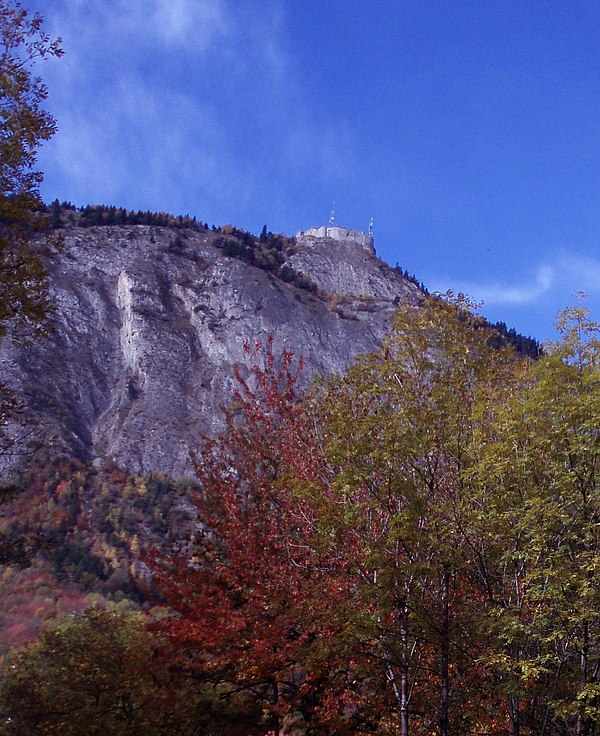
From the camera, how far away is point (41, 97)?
11492 millimetres

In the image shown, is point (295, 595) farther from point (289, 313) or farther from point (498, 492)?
point (289, 313)

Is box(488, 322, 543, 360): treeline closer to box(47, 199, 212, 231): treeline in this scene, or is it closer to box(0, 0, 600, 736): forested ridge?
box(0, 0, 600, 736): forested ridge

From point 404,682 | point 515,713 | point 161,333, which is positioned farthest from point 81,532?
point 515,713

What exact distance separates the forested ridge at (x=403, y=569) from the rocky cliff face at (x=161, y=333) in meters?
44.3

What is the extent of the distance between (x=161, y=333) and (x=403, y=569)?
67.1m

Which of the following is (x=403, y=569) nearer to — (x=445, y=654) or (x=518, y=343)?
(x=445, y=654)

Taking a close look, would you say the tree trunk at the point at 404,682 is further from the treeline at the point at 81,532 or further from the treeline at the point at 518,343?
the treeline at the point at 81,532

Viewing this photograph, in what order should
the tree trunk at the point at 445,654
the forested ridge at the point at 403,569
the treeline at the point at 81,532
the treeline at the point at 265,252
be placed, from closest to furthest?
the forested ridge at the point at 403,569
the tree trunk at the point at 445,654
the treeline at the point at 81,532
the treeline at the point at 265,252

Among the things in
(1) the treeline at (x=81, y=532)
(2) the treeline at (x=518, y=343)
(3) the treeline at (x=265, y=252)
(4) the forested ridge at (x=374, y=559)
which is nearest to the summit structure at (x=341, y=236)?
(3) the treeline at (x=265, y=252)

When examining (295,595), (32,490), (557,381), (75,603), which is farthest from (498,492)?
(32,490)

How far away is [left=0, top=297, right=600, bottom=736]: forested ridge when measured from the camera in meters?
10.6

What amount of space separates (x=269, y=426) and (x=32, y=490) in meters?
40.8

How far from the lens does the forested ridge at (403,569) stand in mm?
10648

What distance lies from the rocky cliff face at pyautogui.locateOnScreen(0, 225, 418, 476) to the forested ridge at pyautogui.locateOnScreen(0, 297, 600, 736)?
4428 cm
